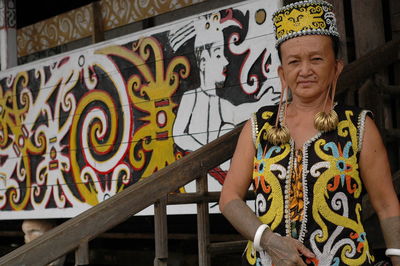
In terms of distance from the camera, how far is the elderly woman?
81.7 inches

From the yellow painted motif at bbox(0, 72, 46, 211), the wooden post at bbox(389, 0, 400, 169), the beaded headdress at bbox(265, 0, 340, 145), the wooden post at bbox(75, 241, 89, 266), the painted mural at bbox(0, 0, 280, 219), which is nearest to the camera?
the beaded headdress at bbox(265, 0, 340, 145)

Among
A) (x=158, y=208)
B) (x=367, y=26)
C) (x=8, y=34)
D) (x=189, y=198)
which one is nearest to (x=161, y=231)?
(x=158, y=208)

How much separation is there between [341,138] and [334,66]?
10.0 inches

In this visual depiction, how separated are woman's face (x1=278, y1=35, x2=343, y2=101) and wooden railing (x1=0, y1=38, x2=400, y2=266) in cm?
78

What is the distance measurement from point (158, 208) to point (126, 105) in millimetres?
2046

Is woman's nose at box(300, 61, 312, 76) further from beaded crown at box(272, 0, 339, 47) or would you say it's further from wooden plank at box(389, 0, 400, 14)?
wooden plank at box(389, 0, 400, 14)

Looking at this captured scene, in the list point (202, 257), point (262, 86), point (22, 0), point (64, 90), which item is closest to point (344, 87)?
point (262, 86)

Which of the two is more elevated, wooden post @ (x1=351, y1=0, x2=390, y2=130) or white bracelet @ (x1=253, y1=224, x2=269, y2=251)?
wooden post @ (x1=351, y1=0, x2=390, y2=130)

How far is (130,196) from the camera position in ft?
8.68

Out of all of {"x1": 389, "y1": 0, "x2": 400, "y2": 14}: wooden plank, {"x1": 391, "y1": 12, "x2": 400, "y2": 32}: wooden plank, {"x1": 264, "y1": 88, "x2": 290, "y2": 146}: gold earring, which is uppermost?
{"x1": 389, "y1": 0, "x2": 400, "y2": 14}: wooden plank

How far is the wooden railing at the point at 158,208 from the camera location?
2424 mm

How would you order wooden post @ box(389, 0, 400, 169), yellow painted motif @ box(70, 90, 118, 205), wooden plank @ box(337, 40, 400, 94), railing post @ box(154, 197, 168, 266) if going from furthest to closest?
yellow painted motif @ box(70, 90, 118, 205)
wooden post @ box(389, 0, 400, 169)
wooden plank @ box(337, 40, 400, 94)
railing post @ box(154, 197, 168, 266)

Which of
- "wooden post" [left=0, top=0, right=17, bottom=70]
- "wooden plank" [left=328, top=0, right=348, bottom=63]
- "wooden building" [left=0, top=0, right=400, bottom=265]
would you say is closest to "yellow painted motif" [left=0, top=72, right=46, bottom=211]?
"wooden building" [left=0, top=0, right=400, bottom=265]

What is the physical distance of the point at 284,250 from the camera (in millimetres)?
2049
